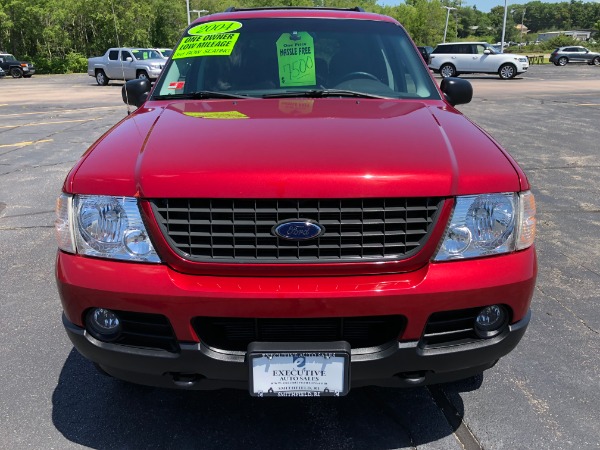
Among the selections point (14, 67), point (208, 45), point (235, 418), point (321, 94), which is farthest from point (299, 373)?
point (14, 67)

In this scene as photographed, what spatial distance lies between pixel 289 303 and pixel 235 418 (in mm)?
883

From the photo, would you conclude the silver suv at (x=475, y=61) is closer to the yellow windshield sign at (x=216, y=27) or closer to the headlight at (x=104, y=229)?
the yellow windshield sign at (x=216, y=27)

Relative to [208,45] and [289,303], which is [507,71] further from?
[289,303]

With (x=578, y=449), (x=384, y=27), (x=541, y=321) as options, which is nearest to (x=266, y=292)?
(x=578, y=449)

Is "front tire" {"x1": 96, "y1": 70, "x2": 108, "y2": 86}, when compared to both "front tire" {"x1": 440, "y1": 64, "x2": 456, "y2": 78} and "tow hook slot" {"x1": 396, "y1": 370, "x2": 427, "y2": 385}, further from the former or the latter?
"tow hook slot" {"x1": 396, "y1": 370, "x2": 427, "y2": 385}

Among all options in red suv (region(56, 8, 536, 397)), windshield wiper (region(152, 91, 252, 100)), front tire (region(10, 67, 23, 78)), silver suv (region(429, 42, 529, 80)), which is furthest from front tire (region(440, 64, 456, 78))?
red suv (region(56, 8, 536, 397))

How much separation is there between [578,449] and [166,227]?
6.39 feet

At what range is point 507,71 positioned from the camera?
92.2 feet

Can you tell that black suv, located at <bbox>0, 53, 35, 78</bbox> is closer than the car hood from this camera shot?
No

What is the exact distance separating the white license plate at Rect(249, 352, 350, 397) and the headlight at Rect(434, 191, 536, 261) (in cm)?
56

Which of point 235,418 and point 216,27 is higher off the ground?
point 216,27

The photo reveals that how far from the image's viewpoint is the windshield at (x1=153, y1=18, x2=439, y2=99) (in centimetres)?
331

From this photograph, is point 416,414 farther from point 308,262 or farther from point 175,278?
point 175,278

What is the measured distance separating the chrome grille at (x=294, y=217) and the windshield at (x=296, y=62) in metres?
1.32
